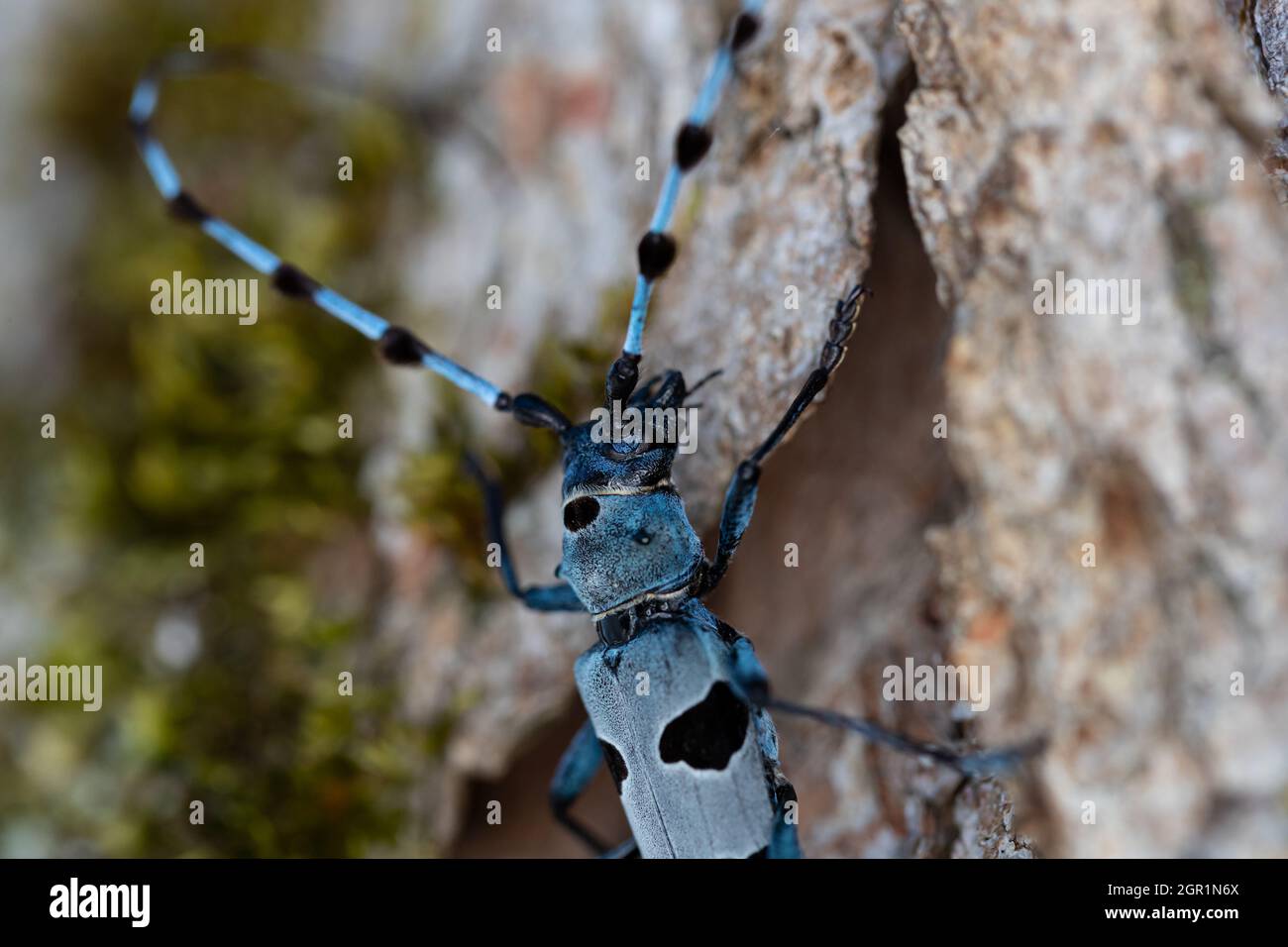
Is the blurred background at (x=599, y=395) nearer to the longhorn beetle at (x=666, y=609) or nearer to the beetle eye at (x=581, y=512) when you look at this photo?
the longhorn beetle at (x=666, y=609)

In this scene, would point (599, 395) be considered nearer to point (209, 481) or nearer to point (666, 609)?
point (666, 609)

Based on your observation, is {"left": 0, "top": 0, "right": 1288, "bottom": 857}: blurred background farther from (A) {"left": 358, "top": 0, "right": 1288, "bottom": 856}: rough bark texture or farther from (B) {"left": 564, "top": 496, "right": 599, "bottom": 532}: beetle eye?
(B) {"left": 564, "top": 496, "right": 599, "bottom": 532}: beetle eye

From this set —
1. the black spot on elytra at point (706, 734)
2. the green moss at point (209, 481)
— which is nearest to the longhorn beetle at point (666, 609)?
the black spot on elytra at point (706, 734)

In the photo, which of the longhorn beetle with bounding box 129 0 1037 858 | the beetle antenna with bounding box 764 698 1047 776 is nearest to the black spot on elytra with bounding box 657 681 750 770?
the longhorn beetle with bounding box 129 0 1037 858

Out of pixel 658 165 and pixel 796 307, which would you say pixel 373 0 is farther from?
pixel 796 307

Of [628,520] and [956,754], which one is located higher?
[628,520]

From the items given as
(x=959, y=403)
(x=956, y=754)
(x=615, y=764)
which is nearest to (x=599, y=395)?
(x=615, y=764)

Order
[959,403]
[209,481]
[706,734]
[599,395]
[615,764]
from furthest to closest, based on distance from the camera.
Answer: [209,481]
[599,395]
[615,764]
[706,734]
[959,403]
